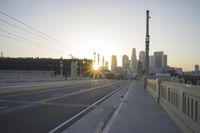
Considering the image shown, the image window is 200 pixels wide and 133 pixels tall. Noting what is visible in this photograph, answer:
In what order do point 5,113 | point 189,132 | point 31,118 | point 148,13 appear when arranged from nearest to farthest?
point 189,132, point 31,118, point 5,113, point 148,13

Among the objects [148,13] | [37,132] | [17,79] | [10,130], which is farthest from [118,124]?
[17,79]

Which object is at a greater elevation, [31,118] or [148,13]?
[148,13]

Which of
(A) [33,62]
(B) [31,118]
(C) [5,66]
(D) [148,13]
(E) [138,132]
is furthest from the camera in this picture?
(A) [33,62]

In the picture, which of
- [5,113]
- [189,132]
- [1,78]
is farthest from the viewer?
[1,78]

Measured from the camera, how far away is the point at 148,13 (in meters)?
43.0

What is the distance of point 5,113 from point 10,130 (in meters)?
4.46

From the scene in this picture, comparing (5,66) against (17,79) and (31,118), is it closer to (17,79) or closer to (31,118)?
(17,79)

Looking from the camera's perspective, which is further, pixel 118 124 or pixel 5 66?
pixel 5 66

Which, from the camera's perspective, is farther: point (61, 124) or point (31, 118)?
point (31, 118)

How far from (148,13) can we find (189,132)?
35.2 meters

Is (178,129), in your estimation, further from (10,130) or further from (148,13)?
(148,13)

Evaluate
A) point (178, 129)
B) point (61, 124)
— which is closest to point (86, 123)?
point (61, 124)

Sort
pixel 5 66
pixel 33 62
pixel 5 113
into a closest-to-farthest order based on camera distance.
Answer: pixel 5 113, pixel 5 66, pixel 33 62

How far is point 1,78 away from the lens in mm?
59750
